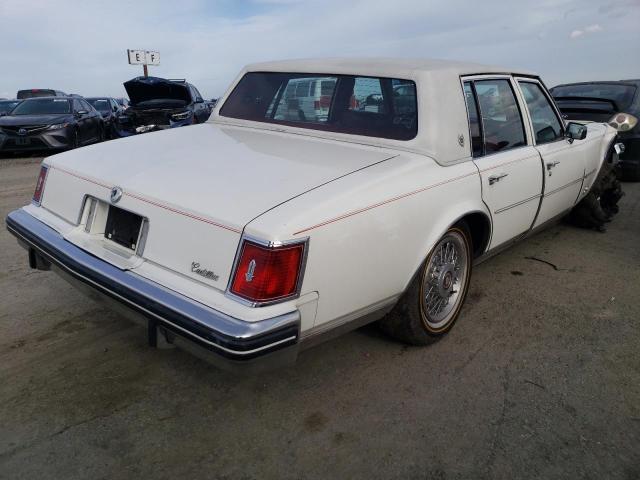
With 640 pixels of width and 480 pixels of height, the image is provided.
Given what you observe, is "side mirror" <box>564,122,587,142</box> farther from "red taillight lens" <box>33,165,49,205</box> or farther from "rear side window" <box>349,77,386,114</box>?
"red taillight lens" <box>33,165,49,205</box>

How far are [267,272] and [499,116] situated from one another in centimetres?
225

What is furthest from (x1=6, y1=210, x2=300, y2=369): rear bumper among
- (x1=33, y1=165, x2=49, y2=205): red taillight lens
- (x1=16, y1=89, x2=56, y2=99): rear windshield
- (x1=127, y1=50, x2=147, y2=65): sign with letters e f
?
(x1=16, y1=89, x2=56, y2=99): rear windshield

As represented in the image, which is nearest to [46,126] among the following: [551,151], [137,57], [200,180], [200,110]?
[200,110]

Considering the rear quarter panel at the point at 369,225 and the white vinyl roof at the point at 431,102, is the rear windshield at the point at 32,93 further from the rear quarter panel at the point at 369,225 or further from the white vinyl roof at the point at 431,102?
the rear quarter panel at the point at 369,225

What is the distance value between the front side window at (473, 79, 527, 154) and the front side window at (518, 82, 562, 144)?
0.21 metres

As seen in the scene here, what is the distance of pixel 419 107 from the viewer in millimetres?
2951

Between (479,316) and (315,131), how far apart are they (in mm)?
1636

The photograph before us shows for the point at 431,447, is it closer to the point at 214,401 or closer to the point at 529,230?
the point at 214,401

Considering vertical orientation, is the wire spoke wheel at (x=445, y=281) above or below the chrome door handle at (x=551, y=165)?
below

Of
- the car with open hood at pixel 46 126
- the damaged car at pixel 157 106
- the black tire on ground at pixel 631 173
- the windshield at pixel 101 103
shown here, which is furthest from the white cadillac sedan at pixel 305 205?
the windshield at pixel 101 103

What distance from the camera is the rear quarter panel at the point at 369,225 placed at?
209 cm

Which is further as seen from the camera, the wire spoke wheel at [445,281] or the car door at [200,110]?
the car door at [200,110]

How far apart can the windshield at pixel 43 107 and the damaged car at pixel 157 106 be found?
4.50ft

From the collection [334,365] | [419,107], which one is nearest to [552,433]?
[334,365]
